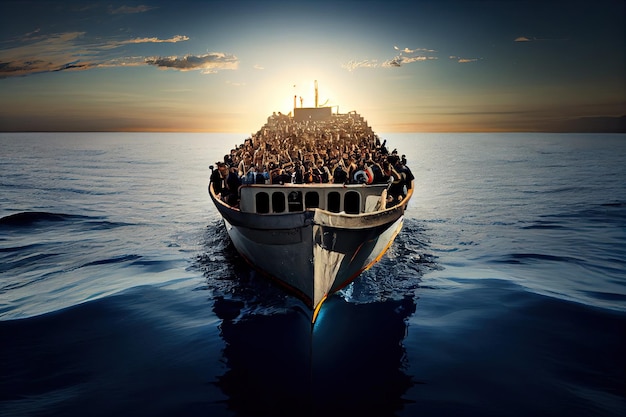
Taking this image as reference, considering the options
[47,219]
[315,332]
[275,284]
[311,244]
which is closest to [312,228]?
[311,244]

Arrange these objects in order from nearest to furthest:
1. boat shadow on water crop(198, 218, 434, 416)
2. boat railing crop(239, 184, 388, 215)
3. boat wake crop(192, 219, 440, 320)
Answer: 1. boat shadow on water crop(198, 218, 434, 416)
2. boat railing crop(239, 184, 388, 215)
3. boat wake crop(192, 219, 440, 320)

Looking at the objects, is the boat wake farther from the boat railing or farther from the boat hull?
the boat railing

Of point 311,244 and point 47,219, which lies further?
point 47,219

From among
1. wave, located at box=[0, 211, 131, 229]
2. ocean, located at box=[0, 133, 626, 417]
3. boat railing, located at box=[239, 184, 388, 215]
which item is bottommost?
ocean, located at box=[0, 133, 626, 417]

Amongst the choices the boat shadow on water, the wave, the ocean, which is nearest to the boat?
the boat shadow on water

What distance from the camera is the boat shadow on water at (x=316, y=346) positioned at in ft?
24.6

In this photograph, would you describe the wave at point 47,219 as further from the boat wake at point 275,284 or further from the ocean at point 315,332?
the boat wake at point 275,284

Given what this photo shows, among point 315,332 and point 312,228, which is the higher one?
point 312,228

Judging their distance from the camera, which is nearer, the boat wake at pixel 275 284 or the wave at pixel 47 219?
the boat wake at pixel 275 284

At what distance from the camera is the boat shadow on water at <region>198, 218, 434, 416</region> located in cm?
750

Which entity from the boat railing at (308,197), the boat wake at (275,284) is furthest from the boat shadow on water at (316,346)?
the boat railing at (308,197)

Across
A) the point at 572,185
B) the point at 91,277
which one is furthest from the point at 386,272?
the point at 572,185

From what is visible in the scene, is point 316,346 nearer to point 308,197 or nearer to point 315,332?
point 315,332

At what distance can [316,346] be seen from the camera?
9.45 m
